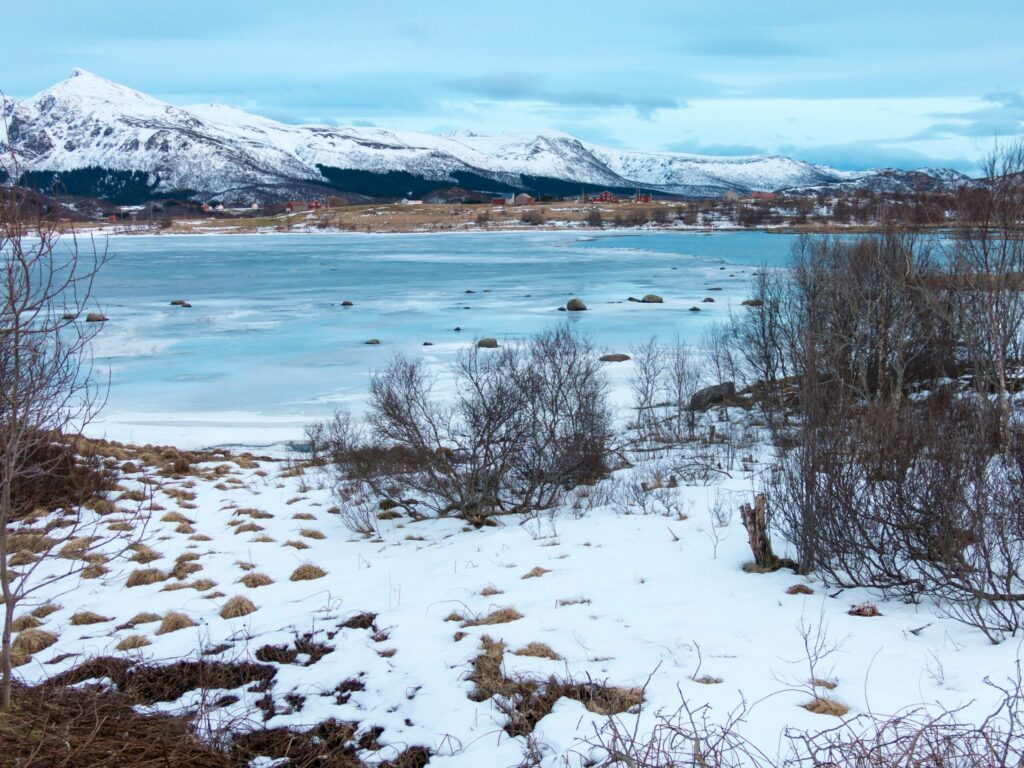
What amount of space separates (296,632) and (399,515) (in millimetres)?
7156

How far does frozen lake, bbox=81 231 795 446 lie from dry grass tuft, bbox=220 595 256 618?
4.11 meters

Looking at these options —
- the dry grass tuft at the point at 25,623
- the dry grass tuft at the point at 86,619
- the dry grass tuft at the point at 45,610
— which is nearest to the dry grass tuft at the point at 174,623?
the dry grass tuft at the point at 86,619

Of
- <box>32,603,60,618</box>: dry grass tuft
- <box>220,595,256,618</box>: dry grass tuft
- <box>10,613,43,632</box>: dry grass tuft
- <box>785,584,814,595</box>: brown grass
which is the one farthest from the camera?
<box>32,603,60,618</box>: dry grass tuft

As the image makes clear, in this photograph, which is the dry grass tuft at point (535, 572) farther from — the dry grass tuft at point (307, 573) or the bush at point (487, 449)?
the bush at point (487, 449)

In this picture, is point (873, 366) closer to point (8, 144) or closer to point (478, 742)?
point (478, 742)

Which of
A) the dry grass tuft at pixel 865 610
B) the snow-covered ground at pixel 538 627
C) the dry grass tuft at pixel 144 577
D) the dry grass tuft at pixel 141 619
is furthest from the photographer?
the dry grass tuft at pixel 144 577

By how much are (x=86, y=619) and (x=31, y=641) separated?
921mm

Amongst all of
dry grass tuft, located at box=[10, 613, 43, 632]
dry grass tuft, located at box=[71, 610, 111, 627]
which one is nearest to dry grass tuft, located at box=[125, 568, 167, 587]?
dry grass tuft, located at box=[71, 610, 111, 627]

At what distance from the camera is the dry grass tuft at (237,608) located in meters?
8.63

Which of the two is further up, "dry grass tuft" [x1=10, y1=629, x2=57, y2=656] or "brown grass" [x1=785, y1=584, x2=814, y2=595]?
"brown grass" [x1=785, y1=584, x2=814, y2=595]

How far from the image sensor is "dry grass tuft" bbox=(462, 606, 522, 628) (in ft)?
25.0

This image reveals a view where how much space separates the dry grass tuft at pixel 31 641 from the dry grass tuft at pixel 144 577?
6.77ft

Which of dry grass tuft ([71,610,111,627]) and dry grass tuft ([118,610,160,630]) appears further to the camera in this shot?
dry grass tuft ([71,610,111,627])

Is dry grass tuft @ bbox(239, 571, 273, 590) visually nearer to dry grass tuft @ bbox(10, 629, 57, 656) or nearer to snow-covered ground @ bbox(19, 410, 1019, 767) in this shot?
snow-covered ground @ bbox(19, 410, 1019, 767)
